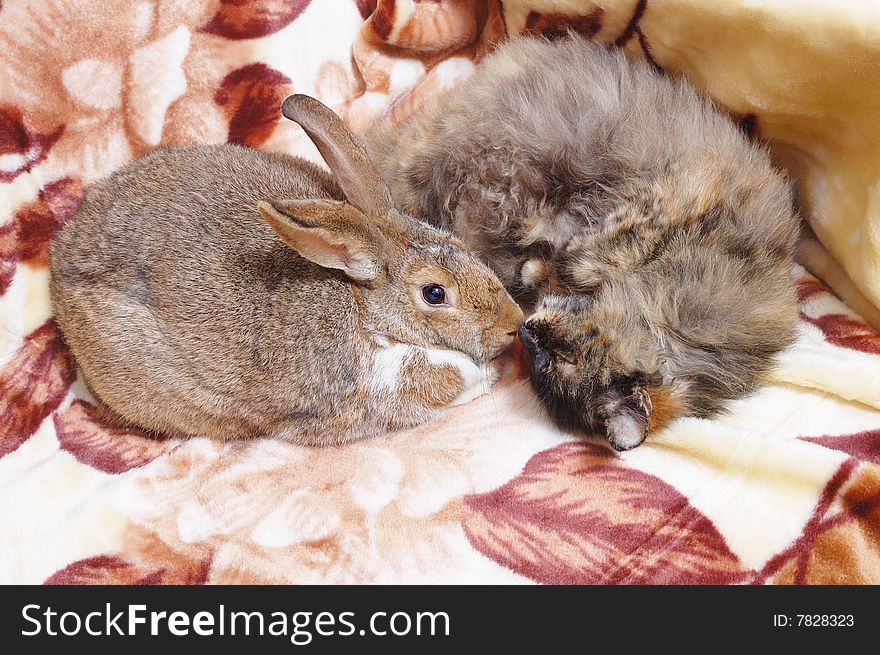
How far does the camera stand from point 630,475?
1.58m

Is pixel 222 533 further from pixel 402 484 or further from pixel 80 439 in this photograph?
pixel 80 439

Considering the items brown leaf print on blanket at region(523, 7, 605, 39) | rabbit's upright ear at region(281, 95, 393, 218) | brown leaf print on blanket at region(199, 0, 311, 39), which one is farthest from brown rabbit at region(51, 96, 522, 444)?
brown leaf print on blanket at region(523, 7, 605, 39)

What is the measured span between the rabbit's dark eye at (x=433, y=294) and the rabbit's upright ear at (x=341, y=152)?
0.22m

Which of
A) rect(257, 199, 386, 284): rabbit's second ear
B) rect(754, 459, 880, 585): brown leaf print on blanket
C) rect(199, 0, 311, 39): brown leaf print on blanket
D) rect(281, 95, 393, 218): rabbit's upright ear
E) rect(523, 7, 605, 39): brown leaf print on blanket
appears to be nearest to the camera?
rect(754, 459, 880, 585): brown leaf print on blanket

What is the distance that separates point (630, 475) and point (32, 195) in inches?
72.8

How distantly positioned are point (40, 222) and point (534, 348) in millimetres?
1489

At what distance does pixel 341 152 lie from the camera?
1.64 m

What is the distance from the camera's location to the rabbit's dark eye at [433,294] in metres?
1.76

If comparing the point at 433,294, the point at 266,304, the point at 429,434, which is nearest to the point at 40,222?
the point at 266,304

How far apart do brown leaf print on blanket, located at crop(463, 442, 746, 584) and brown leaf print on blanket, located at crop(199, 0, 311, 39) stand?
1587mm

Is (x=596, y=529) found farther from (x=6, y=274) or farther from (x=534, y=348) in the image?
(x=6, y=274)

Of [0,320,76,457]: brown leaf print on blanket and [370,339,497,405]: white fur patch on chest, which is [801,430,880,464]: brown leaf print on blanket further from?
[0,320,76,457]: brown leaf print on blanket

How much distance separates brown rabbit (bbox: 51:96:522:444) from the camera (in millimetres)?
1661

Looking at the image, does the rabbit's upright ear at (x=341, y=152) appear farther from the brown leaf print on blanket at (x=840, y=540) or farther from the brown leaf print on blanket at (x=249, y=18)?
the brown leaf print on blanket at (x=840, y=540)
